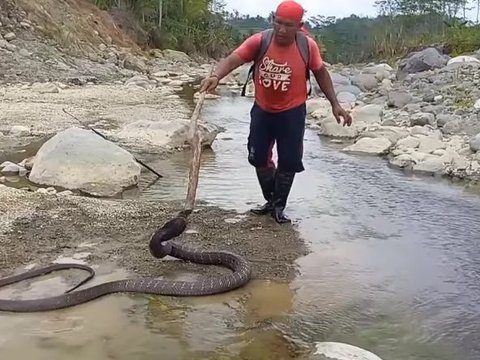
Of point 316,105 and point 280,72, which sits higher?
point 280,72

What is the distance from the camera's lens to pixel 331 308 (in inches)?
190

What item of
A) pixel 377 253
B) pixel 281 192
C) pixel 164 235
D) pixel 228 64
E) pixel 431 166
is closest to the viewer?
pixel 164 235

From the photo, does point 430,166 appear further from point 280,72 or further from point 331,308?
point 331,308

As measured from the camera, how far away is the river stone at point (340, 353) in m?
3.98

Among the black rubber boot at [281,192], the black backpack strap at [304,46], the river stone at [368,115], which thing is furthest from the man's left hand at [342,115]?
the river stone at [368,115]

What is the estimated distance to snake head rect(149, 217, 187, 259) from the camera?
5.42 metres

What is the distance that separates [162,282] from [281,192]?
223 cm

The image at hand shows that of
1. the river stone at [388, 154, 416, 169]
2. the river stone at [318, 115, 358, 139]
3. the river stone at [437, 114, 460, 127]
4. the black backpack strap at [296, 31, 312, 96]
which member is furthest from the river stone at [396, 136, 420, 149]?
the black backpack strap at [296, 31, 312, 96]

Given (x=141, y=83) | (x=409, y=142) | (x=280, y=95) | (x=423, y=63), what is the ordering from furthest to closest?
1. (x=423, y=63)
2. (x=141, y=83)
3. (x=409, y=142)
4. (x=280, y=95)

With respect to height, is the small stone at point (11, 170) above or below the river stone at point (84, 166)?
below

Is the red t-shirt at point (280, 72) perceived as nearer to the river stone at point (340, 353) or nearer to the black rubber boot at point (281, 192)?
the black rubber boot at point (281, 192)

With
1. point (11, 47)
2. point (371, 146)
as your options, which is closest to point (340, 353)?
point (371, 146)

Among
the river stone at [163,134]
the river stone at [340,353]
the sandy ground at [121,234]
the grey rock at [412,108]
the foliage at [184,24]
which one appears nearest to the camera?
the river stone at [340,353]

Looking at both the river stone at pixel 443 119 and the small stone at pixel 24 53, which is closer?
the river stone at pixel 443 119
